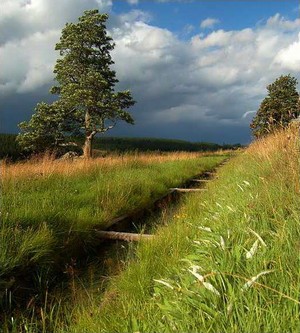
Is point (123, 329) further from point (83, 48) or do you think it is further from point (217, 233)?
point (83, 48)

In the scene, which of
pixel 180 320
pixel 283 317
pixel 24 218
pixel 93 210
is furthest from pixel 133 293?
pixel 93 210

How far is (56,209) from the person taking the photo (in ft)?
21.1

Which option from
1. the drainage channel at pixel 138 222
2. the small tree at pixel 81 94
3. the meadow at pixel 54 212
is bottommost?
the drainage channel at pixel 138 222

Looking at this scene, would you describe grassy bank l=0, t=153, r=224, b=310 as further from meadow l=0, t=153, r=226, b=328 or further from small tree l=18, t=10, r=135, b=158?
small tree l=18, t=10, r=135, b=158

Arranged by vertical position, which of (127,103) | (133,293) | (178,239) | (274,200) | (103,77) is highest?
(103,77)

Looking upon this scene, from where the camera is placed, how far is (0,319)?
3938mm

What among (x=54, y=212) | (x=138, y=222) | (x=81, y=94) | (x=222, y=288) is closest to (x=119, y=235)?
(x=54, y=212)

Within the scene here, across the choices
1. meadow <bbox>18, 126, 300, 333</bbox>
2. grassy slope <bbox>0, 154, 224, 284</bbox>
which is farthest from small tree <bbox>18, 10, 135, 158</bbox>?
meadow <bbox>18, 126, 300, 333</bbox>

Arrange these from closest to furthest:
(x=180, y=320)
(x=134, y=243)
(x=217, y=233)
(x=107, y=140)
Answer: (x=180, y=320)
(x=217, y=233)
(x=134, y=243)
(x=107, y=140)

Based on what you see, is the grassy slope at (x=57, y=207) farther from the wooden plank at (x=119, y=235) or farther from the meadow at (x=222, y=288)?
the meadow at (x=222, y=288)

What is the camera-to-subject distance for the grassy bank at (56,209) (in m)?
4.67

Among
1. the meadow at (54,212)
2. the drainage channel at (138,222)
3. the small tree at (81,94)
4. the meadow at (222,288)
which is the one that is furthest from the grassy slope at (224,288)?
the small tree at (81,94)

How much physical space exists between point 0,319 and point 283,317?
9.99 ft

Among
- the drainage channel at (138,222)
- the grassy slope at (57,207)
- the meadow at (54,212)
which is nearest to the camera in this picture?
the meadow at (54,212)
